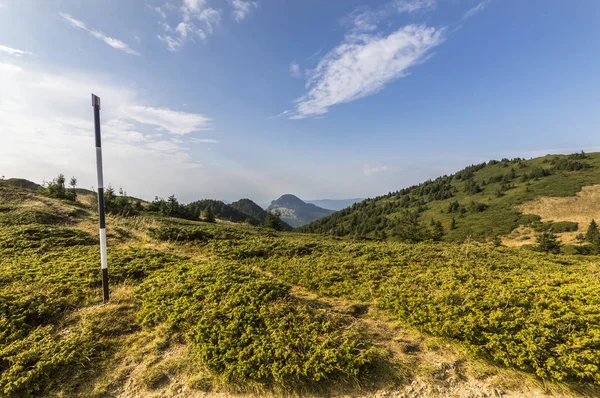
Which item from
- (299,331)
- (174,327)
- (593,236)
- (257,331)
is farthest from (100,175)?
(593,236)

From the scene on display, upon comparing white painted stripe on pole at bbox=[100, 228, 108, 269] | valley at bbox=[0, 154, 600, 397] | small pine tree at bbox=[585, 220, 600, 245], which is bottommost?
small pine tree at bbox=[585, 220, 600, 245]

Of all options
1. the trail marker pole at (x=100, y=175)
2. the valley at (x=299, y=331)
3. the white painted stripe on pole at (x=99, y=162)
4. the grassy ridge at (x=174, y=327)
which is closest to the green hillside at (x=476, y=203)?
the valley at (x=299, y=331)

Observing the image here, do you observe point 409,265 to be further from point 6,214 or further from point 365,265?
point 6,214

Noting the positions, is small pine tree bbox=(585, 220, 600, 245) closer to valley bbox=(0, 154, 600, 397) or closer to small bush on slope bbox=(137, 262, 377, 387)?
valley bbox=(0, 154, 600, 397)

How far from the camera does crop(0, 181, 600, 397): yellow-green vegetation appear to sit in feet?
14.0

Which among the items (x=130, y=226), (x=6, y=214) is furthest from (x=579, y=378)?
(x=6, y=214)

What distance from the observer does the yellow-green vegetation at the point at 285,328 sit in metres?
4.26

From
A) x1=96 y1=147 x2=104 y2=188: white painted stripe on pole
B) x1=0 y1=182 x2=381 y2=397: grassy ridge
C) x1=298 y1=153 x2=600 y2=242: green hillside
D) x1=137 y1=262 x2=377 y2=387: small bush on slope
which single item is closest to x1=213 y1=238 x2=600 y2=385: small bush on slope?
x1=0 y1=182 x2=381 y2=397: grassy ridge

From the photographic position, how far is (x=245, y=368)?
425 centimetres

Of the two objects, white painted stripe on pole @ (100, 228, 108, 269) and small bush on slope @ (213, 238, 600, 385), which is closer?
small bush on slope @ (213, 238, 600, 385)

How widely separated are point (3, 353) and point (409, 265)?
454 inches

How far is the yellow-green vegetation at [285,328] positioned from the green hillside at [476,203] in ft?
123

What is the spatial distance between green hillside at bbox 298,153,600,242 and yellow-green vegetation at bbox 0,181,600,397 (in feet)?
123

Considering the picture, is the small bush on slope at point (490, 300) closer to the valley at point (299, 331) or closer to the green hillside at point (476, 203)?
the valley at point (299, 331)
